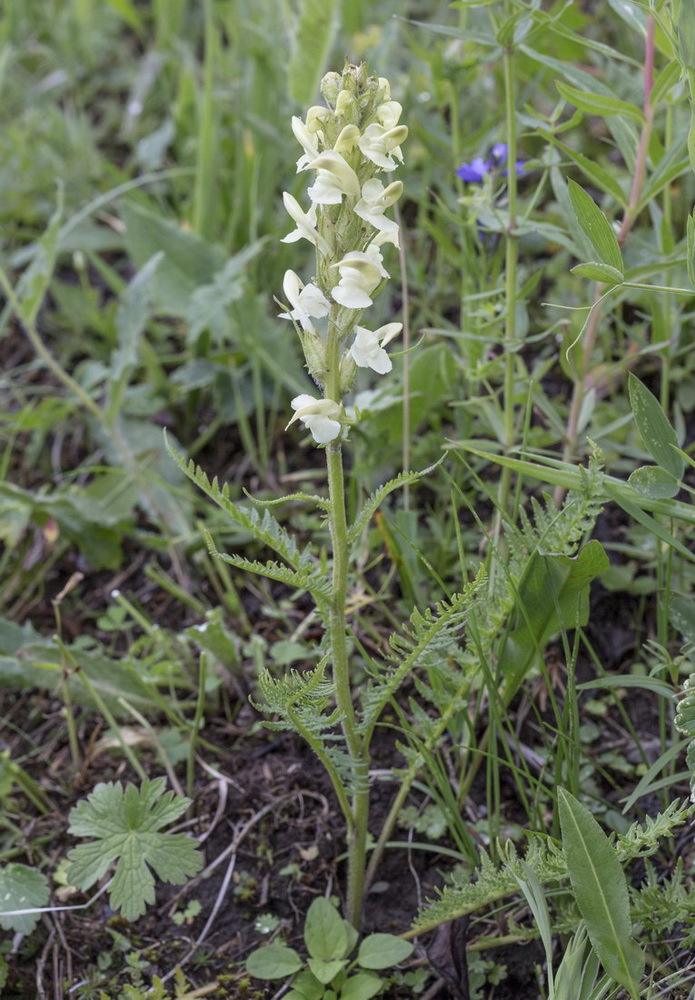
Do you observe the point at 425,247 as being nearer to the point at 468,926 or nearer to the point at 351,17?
the point at 351,17

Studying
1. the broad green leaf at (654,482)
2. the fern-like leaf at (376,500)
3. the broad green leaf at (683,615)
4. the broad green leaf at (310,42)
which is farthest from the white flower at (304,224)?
the broad green leaf at (310,42)

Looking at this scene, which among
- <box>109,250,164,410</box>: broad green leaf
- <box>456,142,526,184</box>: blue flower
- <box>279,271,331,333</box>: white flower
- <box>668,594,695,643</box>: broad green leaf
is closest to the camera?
<box>279,271,331,333</box>: white flower

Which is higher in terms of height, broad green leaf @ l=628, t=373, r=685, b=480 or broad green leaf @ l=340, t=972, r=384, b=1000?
broad green leaf @ l=628, t=373, r=685, b=480

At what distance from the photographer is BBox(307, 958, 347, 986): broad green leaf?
142 centimetres

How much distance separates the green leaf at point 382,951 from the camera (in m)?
1.43

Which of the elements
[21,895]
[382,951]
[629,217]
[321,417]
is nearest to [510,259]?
[629,217]

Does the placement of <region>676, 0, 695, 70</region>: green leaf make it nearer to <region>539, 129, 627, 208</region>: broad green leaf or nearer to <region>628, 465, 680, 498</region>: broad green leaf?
<region>539, 129, 627, 208</region>: broad green leaf

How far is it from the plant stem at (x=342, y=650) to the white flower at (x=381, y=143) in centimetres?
21

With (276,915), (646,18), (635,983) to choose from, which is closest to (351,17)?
(646,18)

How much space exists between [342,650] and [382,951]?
51 centimetres

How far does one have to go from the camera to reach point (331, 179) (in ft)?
3.60

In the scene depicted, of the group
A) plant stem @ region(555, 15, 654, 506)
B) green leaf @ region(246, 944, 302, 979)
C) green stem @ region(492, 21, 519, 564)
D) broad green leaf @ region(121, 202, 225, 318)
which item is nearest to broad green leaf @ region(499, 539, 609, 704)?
green stem @ region(492, 21, 519, 564)

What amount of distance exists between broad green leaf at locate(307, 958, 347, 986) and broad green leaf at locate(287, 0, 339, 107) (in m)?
2.27

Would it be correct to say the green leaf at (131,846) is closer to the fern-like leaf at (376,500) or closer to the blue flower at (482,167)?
the fern-like leaf at (376,500)
